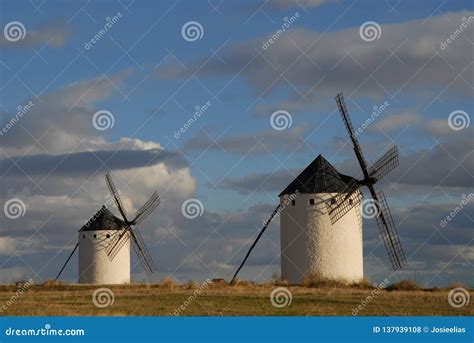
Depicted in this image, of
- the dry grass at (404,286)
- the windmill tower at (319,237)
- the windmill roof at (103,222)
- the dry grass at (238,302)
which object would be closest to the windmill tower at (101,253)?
the windmill roof at (103,222)

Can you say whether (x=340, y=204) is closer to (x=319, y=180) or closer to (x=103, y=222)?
(x=319, y=180)

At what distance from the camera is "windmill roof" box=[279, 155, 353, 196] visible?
40688 millimetres

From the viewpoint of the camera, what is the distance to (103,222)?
2184 inches

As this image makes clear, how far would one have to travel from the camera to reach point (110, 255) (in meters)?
55.1

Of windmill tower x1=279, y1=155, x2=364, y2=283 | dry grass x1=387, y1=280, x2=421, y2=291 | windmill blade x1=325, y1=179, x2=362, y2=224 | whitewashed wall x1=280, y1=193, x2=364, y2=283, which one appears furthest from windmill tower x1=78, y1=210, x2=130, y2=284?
dry grass x1=387, y1=280, x2=421, y2=291

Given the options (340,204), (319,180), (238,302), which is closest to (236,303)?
(238,302)

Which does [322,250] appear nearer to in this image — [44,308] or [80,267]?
[44,308]

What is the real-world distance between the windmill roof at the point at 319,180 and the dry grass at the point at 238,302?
5008mm

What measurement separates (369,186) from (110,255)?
69.7 feet

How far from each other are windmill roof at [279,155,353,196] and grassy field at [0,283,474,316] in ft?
18.1

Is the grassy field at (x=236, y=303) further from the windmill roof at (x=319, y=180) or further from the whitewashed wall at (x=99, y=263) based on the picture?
the whitewashed wall at (x=99, y=263)

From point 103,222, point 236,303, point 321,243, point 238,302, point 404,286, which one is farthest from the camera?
point 103,222

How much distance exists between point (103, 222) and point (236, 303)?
28.0 m

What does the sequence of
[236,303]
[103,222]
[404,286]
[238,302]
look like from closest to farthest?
[236,303] < [238,302] < [404,286] < [103,222]
